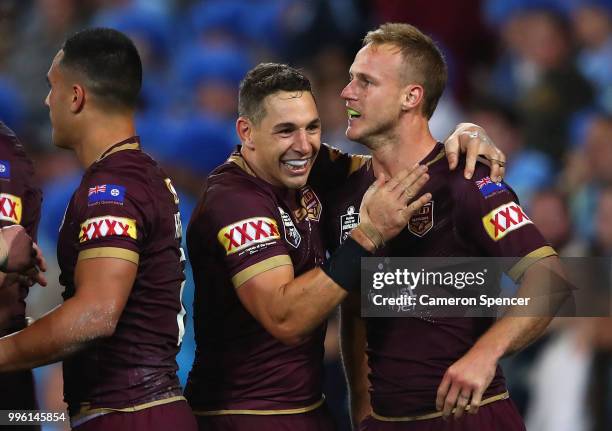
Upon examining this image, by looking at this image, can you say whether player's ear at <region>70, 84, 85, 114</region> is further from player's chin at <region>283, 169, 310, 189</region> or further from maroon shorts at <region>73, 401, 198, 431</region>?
maroon shorts at <region>73, 401, 198, 431</region>

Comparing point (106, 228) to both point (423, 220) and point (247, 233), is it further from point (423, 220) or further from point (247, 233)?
point (423, 220)

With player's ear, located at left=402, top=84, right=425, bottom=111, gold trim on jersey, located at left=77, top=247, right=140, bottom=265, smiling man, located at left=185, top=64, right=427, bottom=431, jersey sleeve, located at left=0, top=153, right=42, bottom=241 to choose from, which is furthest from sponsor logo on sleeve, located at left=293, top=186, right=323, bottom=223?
jersey sleeve, located at left=0, top=153, right=42, bottom=241

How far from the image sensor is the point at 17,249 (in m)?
4.03

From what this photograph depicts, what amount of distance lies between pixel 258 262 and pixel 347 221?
2.07ft

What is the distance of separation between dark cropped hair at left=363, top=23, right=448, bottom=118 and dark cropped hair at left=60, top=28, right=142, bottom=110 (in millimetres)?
976

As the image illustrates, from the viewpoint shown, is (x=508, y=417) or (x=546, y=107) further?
(x=546, y=107)

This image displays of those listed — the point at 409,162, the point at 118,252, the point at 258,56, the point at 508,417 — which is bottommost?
the point at 508,417

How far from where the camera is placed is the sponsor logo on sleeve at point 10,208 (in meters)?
4.21

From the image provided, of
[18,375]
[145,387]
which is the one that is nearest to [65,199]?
[18,375]

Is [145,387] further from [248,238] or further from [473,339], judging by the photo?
[473,339]

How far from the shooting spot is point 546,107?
27.0 feet

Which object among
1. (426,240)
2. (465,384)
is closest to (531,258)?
(426,240)

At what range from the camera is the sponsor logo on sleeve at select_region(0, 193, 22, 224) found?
421 cm

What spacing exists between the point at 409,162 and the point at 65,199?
3.44 m
